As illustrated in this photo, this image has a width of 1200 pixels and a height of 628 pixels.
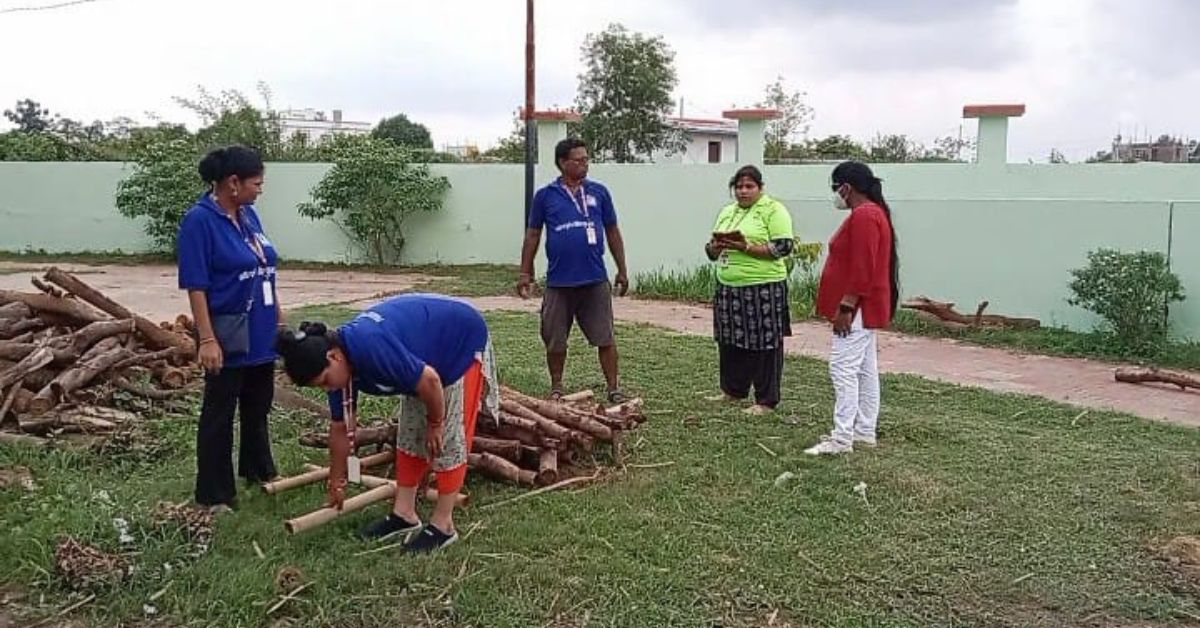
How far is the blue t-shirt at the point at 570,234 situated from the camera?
7047 mm

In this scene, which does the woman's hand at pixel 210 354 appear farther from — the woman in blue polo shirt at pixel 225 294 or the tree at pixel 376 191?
the tree at pixel 376 191

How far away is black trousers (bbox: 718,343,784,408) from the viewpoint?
22.7ft

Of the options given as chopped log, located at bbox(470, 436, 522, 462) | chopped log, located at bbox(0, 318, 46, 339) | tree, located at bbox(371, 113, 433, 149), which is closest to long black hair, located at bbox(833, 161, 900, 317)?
chopped log, located at bbox(470, 436, 522, 462)

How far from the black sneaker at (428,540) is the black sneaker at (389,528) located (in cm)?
10

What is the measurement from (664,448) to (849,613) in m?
2.20

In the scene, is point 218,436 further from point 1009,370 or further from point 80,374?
point 1009,370

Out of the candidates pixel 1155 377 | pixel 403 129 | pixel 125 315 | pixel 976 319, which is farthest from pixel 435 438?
pixel 403 129

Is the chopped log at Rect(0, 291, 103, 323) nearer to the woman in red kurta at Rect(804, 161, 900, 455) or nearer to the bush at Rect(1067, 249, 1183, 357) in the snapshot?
the woman in red kurta at Rect(804, 161, 900, 455)

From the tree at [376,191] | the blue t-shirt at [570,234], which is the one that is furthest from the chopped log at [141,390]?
the tree at [376,191]

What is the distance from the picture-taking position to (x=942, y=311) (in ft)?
37.2

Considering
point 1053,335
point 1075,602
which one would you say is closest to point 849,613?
point 1075,602

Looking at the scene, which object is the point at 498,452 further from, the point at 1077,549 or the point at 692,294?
the point at 692,294

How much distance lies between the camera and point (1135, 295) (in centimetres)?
986

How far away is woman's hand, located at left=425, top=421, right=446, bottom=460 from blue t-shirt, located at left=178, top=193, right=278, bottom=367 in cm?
106
